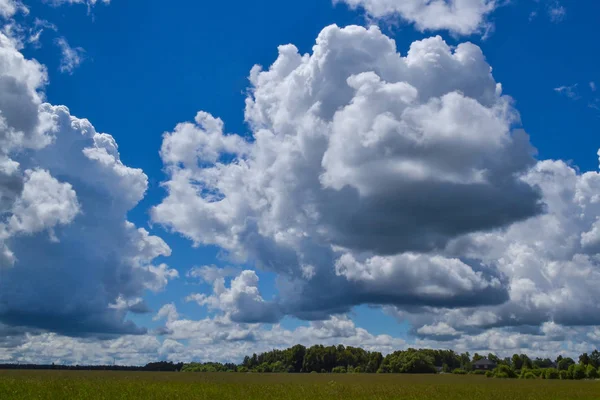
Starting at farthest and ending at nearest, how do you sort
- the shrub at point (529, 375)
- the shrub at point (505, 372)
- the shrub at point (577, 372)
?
the shrub at point (505, 372) → the shrub at point (529, 375) → the shrub at point (577, 372)

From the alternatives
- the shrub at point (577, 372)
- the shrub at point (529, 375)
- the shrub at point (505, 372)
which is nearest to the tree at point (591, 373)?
the shrub at point (577, 372)

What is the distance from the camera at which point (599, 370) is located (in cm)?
15300

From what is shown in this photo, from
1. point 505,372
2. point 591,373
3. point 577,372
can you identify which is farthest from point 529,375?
point 591,373

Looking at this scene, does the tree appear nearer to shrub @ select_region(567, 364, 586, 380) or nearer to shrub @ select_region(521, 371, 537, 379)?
shrub @ select_region(567, 364, 586, 380)

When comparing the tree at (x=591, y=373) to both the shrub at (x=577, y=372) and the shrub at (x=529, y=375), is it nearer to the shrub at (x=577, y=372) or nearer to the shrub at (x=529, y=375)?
the shrub at (x=577, y=372)

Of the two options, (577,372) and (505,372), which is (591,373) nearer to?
(577,372)

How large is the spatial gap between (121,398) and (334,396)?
19976mm

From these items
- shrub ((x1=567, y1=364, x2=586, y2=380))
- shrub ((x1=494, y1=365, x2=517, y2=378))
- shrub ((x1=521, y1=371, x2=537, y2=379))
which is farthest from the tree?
shrub ((x1=494, y1=365, x2=517, y2=378))

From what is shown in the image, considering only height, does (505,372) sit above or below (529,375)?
above

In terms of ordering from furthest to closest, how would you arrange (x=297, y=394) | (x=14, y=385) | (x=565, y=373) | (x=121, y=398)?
(x=565, y=373)
(x=14, y=385)
(x=297, y=394)
(x=121, y=398)

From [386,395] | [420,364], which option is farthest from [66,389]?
[420,364]

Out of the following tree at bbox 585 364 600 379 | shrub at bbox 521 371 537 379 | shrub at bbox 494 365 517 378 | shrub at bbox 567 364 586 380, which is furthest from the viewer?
shrub at bbox 494 365 517 378

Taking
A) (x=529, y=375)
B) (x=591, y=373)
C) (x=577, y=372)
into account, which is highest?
(x=577, y=372)

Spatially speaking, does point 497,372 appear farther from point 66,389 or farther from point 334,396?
point 66,389
